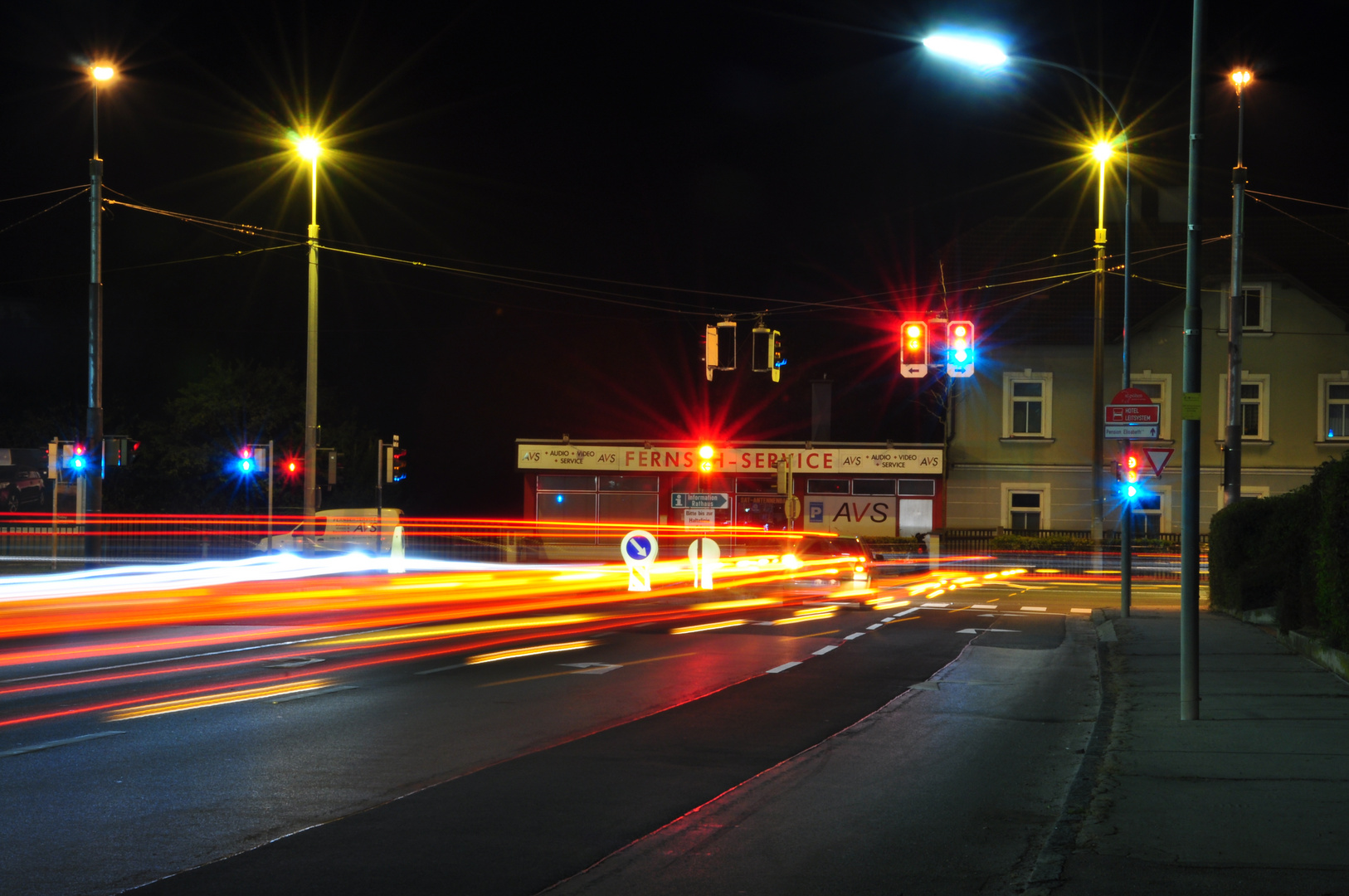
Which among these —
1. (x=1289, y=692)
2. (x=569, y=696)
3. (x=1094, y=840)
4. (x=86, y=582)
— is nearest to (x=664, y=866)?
(x=1094, y=840)

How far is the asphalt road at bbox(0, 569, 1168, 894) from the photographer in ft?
18.9

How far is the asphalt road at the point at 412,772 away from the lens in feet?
18.9

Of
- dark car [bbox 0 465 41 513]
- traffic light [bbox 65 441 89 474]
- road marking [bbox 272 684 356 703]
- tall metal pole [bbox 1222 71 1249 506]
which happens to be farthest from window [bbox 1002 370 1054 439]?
dark car [bbox 0 465 41 513]

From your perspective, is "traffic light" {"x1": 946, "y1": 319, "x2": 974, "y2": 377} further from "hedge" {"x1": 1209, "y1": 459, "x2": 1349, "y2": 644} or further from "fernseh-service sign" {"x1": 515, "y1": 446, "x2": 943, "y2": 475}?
"fernseh-service sign" {"x1": 515, "y1": 446, "x2": 943, "y2": 475}

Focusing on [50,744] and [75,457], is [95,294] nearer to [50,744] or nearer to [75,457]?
[75,457]

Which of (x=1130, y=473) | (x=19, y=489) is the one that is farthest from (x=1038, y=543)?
(x=19, y=489)

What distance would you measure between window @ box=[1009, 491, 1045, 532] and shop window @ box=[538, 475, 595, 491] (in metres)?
17.4

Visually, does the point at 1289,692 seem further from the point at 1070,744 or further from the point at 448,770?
the point at 448,770

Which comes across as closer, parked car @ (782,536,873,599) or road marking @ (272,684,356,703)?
road marking @ (272,684,356,703)

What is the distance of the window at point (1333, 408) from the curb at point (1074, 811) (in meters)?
37.5

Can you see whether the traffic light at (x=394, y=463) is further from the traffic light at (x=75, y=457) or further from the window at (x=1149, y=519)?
the window at (x=1149, y=519)

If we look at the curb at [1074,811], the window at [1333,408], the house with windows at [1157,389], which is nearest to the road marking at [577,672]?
the curb at [1074,811]

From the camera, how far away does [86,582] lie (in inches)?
915

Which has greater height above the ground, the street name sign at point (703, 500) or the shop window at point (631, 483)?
the shop window at point (631, 483)
